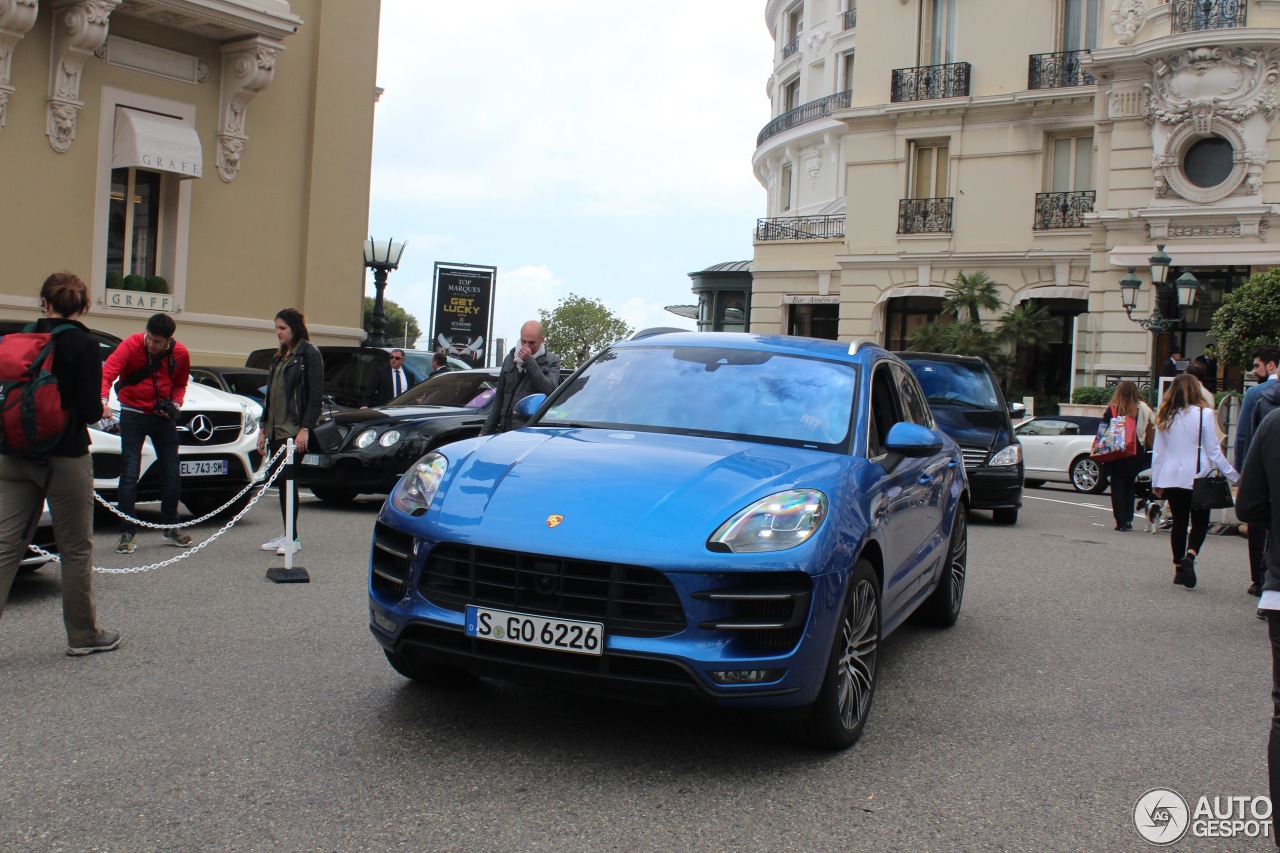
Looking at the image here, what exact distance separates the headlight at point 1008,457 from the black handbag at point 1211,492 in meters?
4.10

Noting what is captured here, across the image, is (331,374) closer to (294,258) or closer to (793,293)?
(294,258)

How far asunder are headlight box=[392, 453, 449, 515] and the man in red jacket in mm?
4643

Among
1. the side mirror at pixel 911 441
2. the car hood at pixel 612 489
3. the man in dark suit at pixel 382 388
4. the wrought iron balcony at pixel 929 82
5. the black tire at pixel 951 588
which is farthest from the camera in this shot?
the wrought iron balcony at pixel 929 82

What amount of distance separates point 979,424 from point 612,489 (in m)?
10.8

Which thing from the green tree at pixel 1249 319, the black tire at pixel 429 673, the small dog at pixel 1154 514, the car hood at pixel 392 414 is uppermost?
the green tree at pixel 1249 319

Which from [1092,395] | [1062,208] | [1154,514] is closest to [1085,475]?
[1092,395]

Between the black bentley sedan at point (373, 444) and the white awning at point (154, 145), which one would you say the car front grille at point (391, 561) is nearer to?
Result: the black bentley sedan at point (373, 444)

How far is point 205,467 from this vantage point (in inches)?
417

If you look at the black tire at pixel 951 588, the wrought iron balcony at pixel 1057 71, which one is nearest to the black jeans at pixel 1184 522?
the black tire at pixel 951 588

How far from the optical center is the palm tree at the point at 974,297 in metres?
31.9

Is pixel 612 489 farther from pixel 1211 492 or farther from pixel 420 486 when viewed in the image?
pixel 1211 492

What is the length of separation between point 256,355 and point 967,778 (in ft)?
48.2

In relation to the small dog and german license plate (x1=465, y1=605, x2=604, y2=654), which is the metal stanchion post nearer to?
german license plate (x1=465, y1=605, x2=604, y2=654)

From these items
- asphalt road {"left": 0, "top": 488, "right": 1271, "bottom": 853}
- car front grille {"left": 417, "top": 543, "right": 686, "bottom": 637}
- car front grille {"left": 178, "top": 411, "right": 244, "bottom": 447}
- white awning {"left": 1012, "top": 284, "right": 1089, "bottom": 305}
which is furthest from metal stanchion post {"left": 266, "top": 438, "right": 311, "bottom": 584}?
white awning {"left": 1012, "top": 284, "right": 1089, "bottom": 305}
